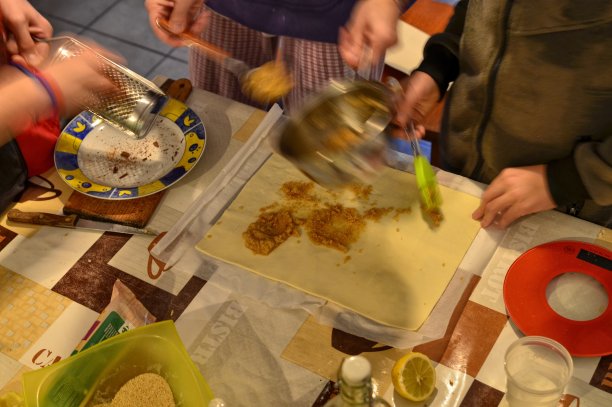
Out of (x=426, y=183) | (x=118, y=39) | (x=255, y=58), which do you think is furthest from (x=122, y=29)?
(x=426, y=183)

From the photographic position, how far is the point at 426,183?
111 centimetres

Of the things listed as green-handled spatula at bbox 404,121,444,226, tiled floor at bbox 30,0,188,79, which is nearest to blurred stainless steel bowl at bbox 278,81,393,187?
green-handled spatula at bbox 404,121,444,226

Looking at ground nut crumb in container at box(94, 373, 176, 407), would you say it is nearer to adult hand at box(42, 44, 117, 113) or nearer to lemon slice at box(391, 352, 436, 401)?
lemon slice at box(391, 352, 436, 401)

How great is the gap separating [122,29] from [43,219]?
6.34 ft

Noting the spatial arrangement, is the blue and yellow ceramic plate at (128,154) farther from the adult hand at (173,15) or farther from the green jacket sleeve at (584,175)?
the green jacket sleeve at (584,175)

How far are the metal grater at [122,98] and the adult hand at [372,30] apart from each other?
387 millimetres

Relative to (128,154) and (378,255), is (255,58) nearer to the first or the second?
(128,154)

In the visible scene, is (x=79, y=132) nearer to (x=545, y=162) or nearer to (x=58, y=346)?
(x=58, y=346)

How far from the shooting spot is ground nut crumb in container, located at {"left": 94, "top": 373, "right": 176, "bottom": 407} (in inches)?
34.0

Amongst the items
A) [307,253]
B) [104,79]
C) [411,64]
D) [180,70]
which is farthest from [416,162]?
[180,70]

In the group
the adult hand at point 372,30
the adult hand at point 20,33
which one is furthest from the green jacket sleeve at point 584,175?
the adult hand at point 20,33

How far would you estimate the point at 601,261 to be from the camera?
997 mm

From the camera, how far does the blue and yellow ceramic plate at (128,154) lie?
119 centimetres

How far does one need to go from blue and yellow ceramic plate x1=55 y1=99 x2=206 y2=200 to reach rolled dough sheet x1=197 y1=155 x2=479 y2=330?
0.52 feet
